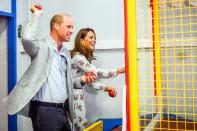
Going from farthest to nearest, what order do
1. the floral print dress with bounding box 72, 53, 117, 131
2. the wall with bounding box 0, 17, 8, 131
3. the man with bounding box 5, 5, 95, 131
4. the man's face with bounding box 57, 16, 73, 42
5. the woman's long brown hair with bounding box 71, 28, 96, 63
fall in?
the wall with bounding box 0, 17, 8, 131, the woman's long brown hair with bounding box 71, 28, 96, 63, the floral print dress with bounding box 72, 53, 117, 131, the man's face with bounding box 57, 16, 73, 42, the man with bounding box 5, 5, 95, 131

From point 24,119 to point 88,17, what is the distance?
158 cm

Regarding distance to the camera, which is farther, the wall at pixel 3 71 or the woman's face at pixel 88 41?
the wall at pixel 3 71

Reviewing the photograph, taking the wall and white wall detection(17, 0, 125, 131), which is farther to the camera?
the wall

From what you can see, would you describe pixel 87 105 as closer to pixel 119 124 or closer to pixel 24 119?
pixel 119 124

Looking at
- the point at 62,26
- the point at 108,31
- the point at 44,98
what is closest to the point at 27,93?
the point at 44,98

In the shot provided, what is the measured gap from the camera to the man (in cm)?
207

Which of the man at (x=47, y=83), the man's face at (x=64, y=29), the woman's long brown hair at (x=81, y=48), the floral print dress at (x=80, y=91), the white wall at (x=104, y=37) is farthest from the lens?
the white wall at (x=104, y=37)

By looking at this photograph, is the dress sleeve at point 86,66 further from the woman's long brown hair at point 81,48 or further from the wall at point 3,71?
the wall at point 3,71

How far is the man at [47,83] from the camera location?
207 cm

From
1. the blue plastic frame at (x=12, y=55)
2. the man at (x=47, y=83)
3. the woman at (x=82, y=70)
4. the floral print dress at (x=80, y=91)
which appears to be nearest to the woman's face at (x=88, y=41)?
the woman at (x=82, y=70)

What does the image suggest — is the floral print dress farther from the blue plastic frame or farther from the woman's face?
the blue plastic frame

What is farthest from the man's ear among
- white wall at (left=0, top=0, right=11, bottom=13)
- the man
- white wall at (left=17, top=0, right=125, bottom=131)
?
white wall at (left=0, top=0, right=11, bottom=13)

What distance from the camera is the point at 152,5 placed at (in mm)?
1867

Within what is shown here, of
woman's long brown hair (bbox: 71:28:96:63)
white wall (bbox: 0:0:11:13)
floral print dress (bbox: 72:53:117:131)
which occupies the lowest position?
floral print dress (bbox: 72:53:117:131)
